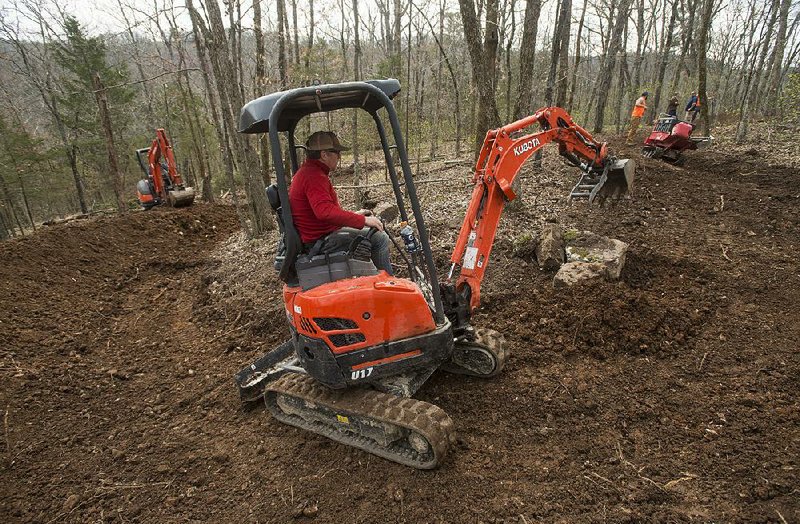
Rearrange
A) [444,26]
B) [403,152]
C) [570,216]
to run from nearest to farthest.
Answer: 1. [403,152]
2. [570,216]
3. [444,26]

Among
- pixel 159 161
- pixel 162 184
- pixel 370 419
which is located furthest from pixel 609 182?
pixel 159 161

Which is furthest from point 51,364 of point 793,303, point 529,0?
point 529,0

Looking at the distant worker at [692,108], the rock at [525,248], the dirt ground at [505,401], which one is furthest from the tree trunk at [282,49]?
the distant worker at [692,108]

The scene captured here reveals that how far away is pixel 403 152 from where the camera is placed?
3143mm

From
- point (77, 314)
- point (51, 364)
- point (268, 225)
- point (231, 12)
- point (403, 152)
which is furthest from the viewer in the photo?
point (231, 12)

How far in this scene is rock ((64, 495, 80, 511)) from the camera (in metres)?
3.35

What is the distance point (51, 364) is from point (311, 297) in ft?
14.2

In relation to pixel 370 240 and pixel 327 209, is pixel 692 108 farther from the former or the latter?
pixel 327 209

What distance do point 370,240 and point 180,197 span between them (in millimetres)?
12276

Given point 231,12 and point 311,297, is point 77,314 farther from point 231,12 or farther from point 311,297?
point 231,12

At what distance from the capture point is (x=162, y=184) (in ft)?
46.1

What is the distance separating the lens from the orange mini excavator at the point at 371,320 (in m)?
3.17

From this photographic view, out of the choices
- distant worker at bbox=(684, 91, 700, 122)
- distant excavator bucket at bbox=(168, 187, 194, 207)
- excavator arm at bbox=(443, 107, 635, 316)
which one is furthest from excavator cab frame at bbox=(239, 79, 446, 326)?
distant worker at bbox=(684, 91, 700, 122)

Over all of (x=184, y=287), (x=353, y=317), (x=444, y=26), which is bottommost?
(x=184, y=287)
